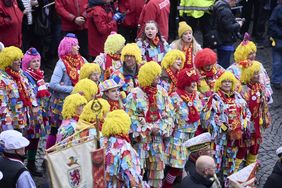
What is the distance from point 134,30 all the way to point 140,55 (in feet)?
13.4

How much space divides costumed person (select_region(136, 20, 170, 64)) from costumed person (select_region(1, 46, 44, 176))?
2062 mm

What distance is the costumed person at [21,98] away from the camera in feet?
31.6

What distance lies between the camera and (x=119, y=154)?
321 inches

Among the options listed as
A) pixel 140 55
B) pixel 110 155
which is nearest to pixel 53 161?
pixel 110 155

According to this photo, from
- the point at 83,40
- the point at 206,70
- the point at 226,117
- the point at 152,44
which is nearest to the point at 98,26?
the point at 83,40

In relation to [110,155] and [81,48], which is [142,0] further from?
[110,155]

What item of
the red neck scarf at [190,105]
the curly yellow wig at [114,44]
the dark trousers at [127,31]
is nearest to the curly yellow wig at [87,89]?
the red neck scarf at [190,105]

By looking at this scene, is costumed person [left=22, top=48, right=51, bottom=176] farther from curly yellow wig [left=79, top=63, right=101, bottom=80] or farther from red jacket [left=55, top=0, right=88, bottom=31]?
red jacket [left=55, top=0, right=88, bottom=31]

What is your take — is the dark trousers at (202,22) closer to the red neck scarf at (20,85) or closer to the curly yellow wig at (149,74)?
the curly yellow wig at (149,74)

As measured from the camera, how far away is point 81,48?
13680 mm

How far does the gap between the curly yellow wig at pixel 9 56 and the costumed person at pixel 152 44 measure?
7.39ft

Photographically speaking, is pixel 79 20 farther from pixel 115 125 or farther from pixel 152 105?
pixel 115 125

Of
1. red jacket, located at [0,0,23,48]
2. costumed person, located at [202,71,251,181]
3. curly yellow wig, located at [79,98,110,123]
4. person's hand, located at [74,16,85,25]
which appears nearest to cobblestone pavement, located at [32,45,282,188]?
costumed person, located at [202,71,251,181]

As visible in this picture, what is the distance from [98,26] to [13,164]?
222 inches
